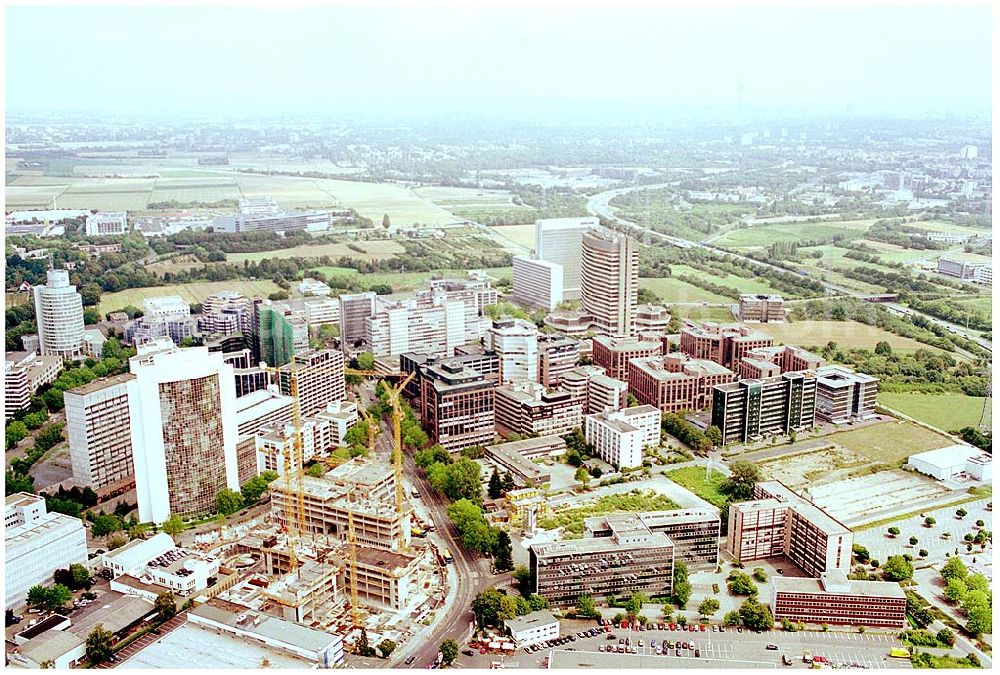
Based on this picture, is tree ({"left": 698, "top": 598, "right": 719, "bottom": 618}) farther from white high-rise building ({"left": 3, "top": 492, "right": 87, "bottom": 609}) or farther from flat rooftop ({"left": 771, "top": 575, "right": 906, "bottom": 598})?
white high-rise building ({"left": 3, "top": 492, "right": 87, "bottom": 609})

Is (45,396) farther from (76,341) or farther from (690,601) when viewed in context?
(690,601)

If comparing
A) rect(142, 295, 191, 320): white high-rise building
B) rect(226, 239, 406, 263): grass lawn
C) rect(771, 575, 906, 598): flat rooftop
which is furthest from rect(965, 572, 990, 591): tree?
rect(226, 239, 406, 263): grass lawn

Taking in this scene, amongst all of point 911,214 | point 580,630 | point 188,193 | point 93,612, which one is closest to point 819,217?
point 911,214

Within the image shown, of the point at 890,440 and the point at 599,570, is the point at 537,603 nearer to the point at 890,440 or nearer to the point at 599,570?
the point at 599,570

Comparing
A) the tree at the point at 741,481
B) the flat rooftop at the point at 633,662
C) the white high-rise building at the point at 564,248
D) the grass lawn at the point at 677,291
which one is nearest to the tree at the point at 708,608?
the flat rooftop at the point at 633,662

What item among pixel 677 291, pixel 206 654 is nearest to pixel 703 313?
pixel 677 291
